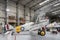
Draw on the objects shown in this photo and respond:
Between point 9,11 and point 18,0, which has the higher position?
point 18,0

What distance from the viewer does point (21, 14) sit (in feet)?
80.6

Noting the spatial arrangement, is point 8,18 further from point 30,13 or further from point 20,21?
point 30,13

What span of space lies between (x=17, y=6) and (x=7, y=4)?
8.79ft

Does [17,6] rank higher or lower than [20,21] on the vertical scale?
higher

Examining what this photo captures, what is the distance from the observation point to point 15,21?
22219 mm

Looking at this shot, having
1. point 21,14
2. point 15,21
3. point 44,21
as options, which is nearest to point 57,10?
point 21,14

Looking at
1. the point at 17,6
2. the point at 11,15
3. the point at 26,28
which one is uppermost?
the point at 17,6

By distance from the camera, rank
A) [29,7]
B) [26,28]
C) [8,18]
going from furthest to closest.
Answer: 1. [29,7]
2. [8,18]
3. [26,28]

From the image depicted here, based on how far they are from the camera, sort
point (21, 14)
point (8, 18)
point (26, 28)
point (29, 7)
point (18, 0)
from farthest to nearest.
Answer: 1. point (29, 7)
2. point (21, 14)
3. point (18, 0)
4. point (8, 18)
5. point (26, 28)

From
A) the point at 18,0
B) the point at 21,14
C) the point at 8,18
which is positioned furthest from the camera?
the point at 21,14

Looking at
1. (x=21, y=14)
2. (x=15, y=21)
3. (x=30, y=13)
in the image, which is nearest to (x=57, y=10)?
(x=30, y=13)

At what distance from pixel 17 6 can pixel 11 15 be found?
8.54 ft

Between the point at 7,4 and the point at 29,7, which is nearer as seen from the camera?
the point at 7,4

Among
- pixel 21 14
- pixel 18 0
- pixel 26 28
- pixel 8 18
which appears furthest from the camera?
pixel 21 14
